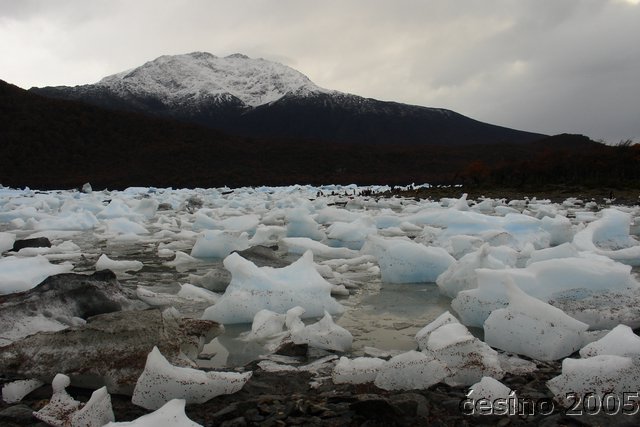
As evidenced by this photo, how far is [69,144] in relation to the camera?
1265 inches

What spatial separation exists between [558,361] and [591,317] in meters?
0.61

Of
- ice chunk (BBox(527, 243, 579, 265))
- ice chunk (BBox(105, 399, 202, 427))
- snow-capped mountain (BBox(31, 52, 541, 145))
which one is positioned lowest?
ice chunk (BBox(105, 399, 202, 427))

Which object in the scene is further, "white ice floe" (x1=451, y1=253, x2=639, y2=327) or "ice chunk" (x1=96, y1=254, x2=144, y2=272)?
"ice chunk" (x1=96, y1=254, x2=144, y2=272)

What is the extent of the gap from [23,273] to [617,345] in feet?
12.2

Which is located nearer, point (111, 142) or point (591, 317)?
point (591, 317)

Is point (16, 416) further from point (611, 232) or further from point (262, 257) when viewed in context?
point (611, 232)

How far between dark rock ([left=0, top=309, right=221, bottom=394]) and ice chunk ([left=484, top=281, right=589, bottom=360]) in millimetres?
1470

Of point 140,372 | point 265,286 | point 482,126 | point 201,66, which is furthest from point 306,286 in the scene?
point 201,66

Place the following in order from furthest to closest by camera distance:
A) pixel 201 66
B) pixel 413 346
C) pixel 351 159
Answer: pixel 201 66, pixel 351 159, pixel 413 346

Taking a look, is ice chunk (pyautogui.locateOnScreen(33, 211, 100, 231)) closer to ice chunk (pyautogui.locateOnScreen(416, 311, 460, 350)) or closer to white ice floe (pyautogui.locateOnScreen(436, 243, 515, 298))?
white ice floe (pyautogui.locateOnScreen(436, 243, 515, 298))

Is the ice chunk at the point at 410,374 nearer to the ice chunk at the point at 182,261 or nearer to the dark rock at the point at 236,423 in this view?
the dark rock at the point at 236,423

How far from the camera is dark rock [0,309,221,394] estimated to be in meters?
2.03

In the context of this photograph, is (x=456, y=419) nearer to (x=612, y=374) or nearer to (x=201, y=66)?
(x=612, y=374)

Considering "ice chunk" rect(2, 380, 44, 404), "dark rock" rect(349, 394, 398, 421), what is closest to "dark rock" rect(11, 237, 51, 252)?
"ice chunk" rect(2, 380, 44, 404)
